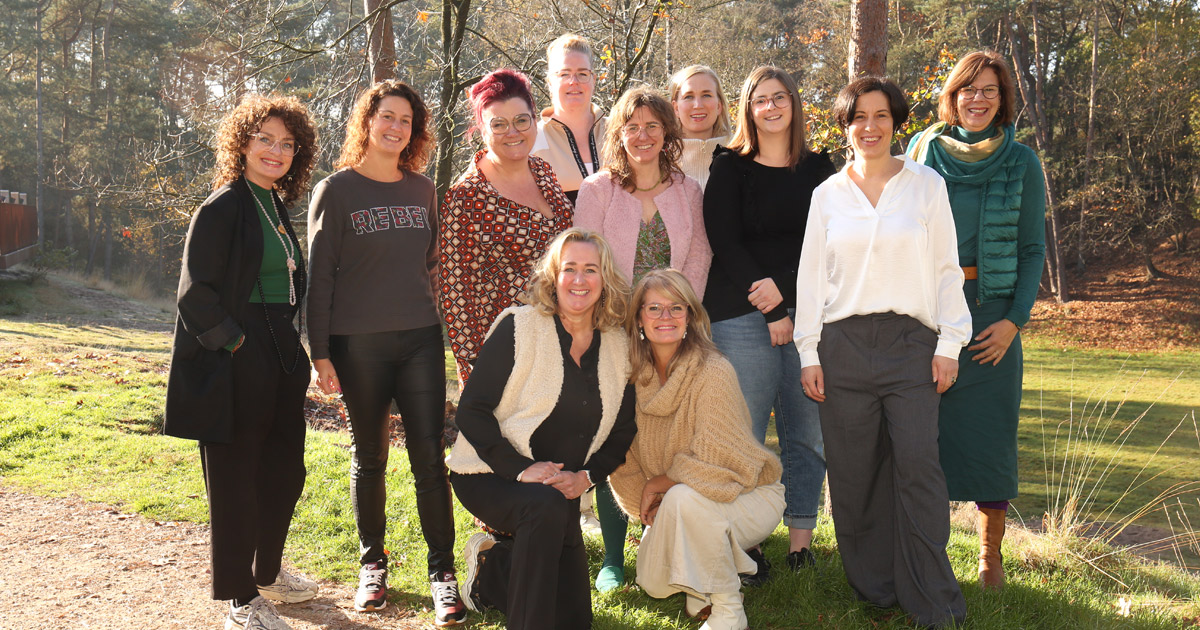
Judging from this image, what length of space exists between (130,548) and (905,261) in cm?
432

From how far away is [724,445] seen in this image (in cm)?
334

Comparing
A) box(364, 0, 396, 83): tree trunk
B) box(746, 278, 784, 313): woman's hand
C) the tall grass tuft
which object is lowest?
the tall grass tuft

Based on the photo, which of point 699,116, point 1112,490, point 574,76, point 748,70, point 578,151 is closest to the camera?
point 699,116

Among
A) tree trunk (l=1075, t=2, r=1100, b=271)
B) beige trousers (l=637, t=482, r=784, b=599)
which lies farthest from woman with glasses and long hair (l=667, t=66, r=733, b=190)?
tree trunk (l=1075, t=2, r=1100, b=271)

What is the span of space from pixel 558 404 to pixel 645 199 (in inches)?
40.7

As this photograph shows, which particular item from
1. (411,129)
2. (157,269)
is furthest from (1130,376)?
(157,269)

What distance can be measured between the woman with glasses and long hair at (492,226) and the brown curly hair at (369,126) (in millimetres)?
225

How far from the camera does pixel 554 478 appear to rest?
3123mm

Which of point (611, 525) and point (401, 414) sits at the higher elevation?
point (401, 414)

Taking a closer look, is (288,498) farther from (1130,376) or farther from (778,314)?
(1130,376)

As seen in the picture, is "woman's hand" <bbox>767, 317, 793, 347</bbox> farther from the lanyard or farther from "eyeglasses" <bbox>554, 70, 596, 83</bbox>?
"eyeglasses" <bbox>554, 70, 596, 83</bbox>

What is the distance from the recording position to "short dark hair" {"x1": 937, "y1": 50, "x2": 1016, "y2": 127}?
11.7 ft

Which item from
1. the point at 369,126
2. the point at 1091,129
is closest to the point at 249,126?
the point at 369,126

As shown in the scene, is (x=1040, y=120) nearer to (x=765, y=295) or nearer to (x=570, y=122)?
(x=570, y=122)
